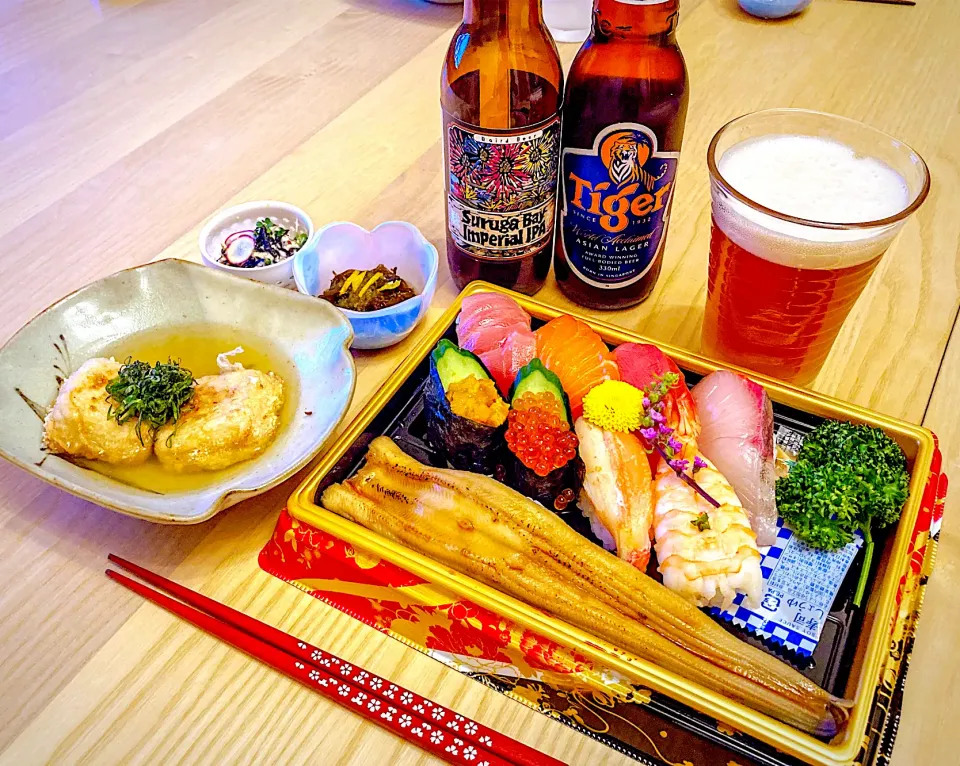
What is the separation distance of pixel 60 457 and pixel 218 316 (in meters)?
0.29

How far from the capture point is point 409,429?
0.96m

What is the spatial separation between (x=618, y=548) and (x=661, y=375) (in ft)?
0.76

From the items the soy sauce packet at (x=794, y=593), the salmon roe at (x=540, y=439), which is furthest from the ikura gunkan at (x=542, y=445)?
the soy sauce packet at (x=794, y=593)

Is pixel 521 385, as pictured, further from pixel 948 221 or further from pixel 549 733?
pixel 948 221

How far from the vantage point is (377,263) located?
1.19m

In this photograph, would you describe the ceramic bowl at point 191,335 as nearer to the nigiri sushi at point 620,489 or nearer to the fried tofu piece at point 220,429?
the fried tofu piece at point 220,429

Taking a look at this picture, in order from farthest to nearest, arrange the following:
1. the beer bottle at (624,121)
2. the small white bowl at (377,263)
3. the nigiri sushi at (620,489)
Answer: the small white bowl at (377,263), the beer bottle at (624,121), the nigiri sushi at (620,489)

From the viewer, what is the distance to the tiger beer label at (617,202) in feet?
3.08

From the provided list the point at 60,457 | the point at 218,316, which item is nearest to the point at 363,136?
the point at 218,316

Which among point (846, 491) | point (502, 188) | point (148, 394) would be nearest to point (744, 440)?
point (846, 491)

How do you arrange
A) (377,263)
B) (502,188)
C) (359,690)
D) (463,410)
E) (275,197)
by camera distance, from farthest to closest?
(275,197), (377,263), (502,188), (463,410), (359,690)

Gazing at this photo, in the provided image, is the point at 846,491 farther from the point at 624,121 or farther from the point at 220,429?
the point at 220,429

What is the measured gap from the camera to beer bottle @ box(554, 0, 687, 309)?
3.02ft

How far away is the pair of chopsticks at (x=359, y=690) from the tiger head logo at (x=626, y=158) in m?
0.67
